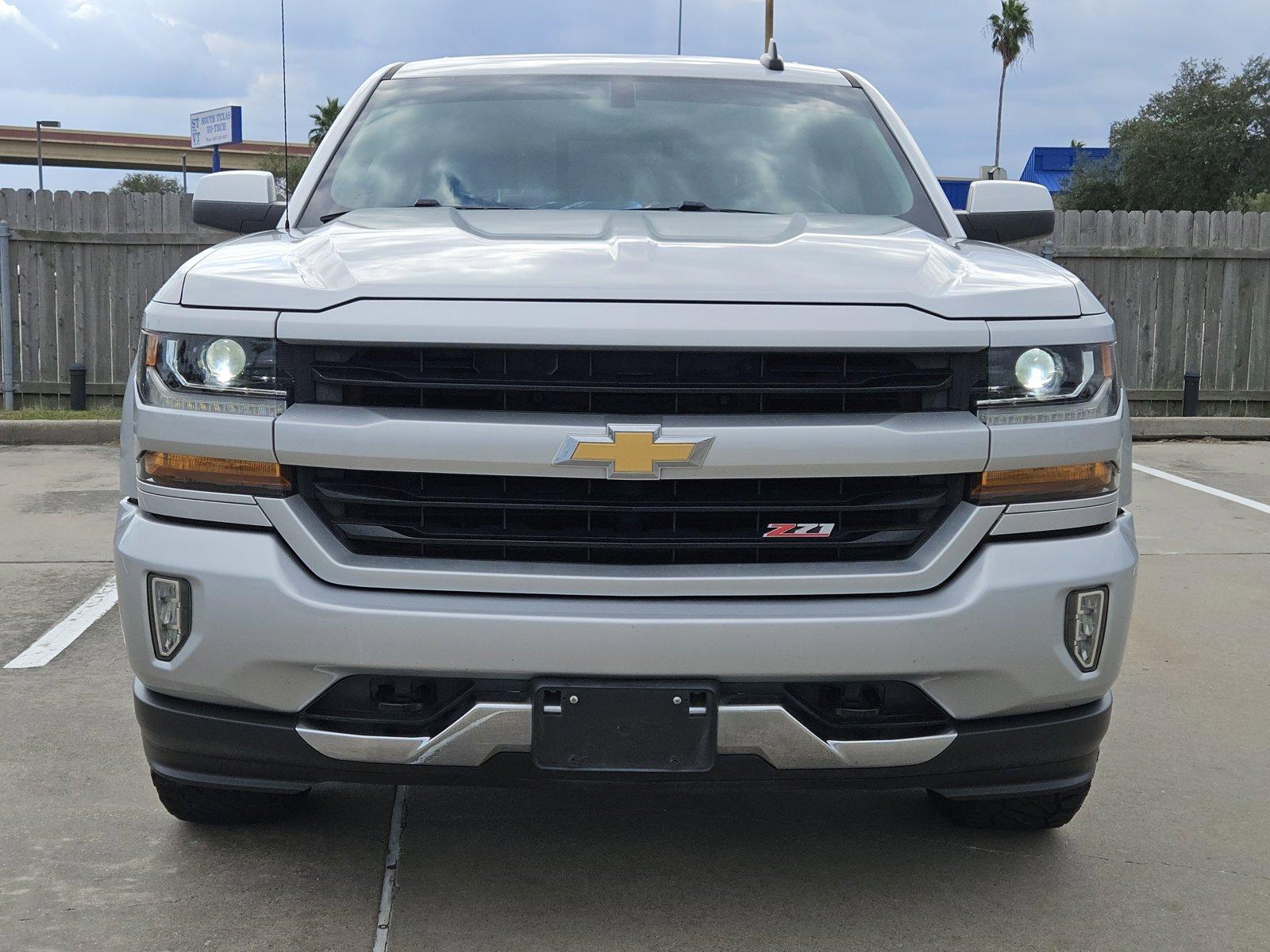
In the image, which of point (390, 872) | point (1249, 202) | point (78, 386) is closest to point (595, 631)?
point (390, 872)

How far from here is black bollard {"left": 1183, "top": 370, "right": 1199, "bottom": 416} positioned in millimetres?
12594

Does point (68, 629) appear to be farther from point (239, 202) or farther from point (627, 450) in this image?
point (627, 450)

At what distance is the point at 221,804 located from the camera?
10.1ft

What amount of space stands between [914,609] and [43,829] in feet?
6.84

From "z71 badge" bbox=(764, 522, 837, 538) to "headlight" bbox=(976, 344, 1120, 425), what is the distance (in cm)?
36

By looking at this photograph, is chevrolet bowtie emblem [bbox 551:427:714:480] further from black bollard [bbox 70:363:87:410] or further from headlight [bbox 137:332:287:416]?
black bollard [bbox 70:363:87:410]

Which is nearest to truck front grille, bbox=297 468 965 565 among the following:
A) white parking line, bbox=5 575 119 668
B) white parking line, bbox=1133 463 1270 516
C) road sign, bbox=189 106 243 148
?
white parking line, bbox=5 575 119 668

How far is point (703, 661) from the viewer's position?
2410 millimetres

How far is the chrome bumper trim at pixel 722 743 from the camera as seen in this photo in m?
2.44

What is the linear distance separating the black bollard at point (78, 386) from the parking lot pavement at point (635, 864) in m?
8.30

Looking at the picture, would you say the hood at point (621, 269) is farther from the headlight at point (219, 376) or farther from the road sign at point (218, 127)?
the road sign at point (218, 127)

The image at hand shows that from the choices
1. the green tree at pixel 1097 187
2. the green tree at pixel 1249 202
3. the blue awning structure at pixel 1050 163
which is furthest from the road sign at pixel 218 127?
the blue awning structure at pixel 1050 163

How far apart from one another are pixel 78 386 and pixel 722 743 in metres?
10.7

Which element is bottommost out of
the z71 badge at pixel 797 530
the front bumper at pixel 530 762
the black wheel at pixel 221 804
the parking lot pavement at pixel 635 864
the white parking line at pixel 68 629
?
the white parking line at pixel 68 629
